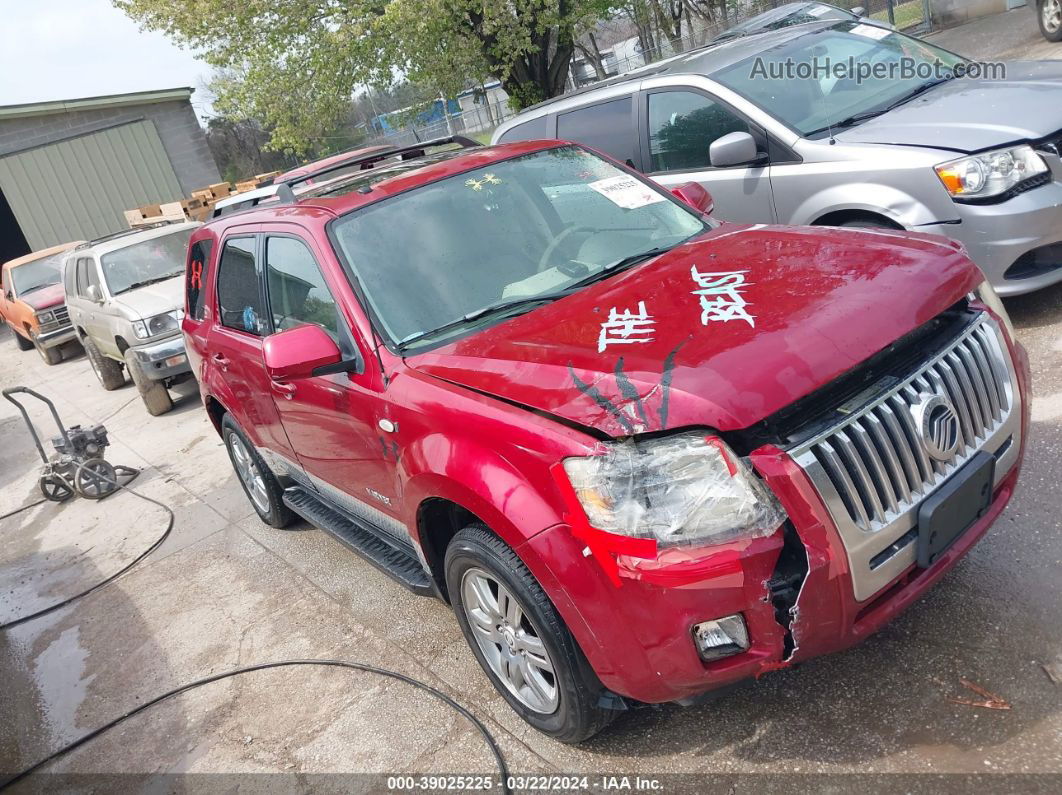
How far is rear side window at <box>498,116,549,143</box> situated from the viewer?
700cm

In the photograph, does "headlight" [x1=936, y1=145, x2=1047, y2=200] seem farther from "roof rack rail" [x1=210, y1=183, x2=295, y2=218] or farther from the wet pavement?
"roof rack rail" [x1=210, y1=183, x2=295, y2=218]

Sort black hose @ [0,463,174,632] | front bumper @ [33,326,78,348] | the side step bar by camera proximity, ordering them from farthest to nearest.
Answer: front bumper @ [33,326,78,348] → black hose @ [0,463,174,632] → the side step bar

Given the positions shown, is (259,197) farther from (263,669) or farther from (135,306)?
(135,306)

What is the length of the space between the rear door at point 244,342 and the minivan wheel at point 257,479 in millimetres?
224

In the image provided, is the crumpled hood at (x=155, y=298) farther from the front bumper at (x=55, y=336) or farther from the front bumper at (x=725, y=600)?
the front bumper at (x=725, y=600)

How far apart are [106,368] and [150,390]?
219cm

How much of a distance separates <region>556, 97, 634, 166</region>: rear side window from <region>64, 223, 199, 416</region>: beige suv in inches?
164

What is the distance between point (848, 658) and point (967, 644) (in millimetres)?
383

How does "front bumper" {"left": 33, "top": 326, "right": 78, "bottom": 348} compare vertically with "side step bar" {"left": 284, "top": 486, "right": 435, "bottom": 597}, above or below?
above

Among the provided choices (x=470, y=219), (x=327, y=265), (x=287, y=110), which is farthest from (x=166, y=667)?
(x=287, y=110)

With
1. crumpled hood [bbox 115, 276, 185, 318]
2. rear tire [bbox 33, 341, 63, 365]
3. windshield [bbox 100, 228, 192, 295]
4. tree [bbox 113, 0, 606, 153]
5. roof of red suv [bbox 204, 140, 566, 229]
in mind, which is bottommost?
rear tire [bbox 33, 341, 63, 365]

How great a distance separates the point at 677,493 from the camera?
227cm

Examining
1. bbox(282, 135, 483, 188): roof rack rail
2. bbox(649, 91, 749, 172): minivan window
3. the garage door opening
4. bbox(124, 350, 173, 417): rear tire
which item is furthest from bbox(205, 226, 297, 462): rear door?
the garage door opening

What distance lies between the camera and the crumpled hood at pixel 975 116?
4.59 meters
